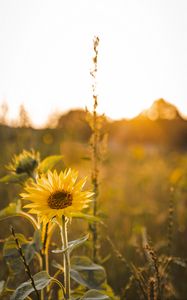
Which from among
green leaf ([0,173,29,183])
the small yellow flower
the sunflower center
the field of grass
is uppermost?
the small yellow flower

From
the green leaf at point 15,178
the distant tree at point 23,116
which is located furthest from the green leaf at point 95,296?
the distant tree at point 23,116

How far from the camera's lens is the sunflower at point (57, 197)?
1051mm

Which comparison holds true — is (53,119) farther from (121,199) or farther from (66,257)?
(66,257)

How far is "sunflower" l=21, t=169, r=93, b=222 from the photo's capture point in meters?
1.05

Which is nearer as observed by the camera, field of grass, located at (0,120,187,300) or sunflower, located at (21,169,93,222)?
sunflower, located at (21,169,93,222)

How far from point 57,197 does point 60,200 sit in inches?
1.0

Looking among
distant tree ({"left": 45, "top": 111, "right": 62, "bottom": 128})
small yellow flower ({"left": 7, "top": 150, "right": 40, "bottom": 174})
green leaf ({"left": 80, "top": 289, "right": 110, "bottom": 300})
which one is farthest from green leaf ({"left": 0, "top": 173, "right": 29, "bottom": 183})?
distant tree ({"left": 45, "top": 111, "right": 62, "bottom": 128})

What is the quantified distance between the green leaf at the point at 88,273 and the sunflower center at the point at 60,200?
286 mm

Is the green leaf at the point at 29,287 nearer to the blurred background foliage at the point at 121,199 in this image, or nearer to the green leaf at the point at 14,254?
the green leaf at the point at 14,254

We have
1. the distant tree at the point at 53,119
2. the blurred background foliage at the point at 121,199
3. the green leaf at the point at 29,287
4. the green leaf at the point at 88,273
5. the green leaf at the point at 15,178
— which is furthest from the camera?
the distant tree at the point at 53,119

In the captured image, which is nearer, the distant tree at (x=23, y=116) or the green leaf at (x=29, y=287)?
the green leaf at (x=29, y=287)

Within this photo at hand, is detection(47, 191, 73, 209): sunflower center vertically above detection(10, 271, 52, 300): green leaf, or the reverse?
detection(47, 191, 73, 209): sunflower center

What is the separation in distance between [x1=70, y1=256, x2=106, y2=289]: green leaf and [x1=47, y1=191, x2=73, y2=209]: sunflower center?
29 cm

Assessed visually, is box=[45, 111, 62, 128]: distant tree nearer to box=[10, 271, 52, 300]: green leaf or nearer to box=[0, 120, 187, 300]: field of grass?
box=[0, 120, 187, 300]: field of grass
